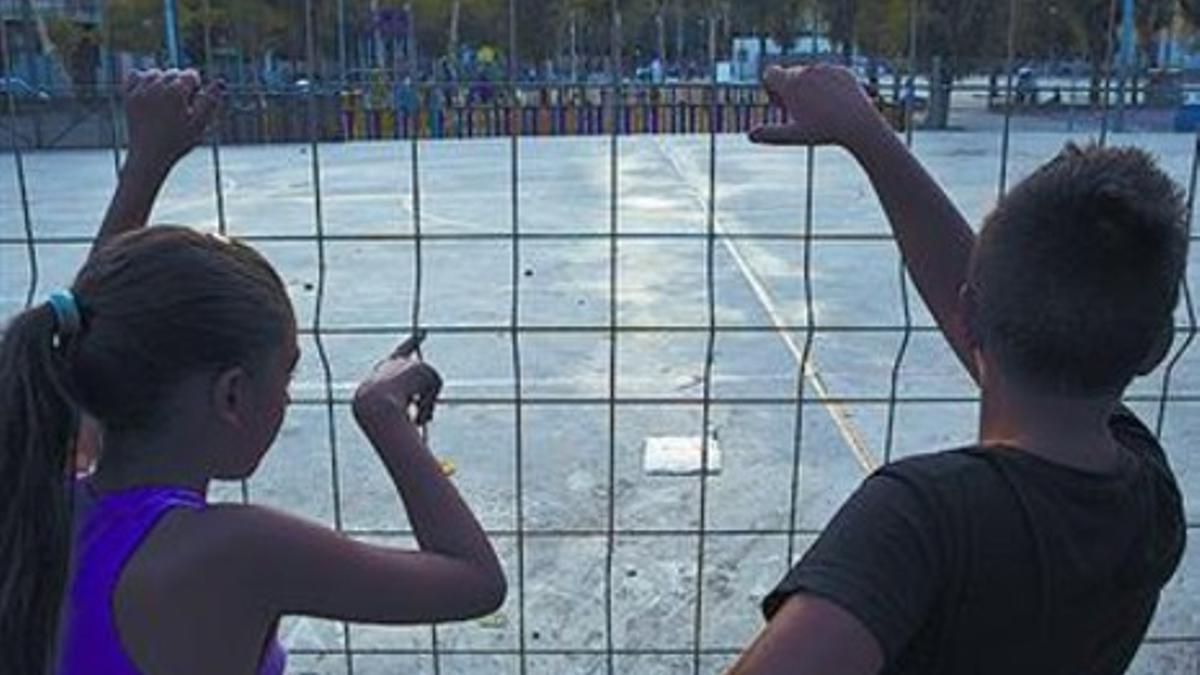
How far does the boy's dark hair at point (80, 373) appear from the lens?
1396 millimetres

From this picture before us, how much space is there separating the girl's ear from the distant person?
1.95 ft

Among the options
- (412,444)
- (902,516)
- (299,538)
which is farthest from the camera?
(412,444)

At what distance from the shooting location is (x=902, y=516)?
1.20 metres

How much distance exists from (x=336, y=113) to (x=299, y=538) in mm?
2220

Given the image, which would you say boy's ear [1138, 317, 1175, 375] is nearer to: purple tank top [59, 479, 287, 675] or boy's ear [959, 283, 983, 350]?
boy's ear [959, 283, 983, 350]

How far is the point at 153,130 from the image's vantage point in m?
1.94

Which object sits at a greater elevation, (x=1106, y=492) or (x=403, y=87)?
(x=403, y=87)

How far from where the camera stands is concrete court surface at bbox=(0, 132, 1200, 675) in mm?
3553

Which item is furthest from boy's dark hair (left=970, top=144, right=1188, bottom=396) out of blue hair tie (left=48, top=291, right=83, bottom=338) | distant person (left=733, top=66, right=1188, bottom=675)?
blue hair tie (left=48, top=291, right=83, bottom=338)

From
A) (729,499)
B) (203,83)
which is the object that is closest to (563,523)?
(729,499)

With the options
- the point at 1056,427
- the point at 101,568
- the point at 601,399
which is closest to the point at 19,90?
the point at 601,399

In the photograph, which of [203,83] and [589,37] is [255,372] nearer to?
[203,83]

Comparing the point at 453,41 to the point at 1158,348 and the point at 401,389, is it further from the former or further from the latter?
the point at 1158,348

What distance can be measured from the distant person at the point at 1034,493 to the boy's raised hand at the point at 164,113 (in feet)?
3.60
